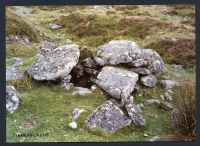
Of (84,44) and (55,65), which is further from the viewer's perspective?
(84,44)

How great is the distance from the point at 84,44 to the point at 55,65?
911 mm

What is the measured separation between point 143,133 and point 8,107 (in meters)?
2.93

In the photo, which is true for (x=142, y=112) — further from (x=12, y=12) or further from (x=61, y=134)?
(x=12, y=12)

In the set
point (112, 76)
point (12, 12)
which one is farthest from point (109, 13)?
point (12, 12)

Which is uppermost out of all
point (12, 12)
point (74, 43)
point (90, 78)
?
point (12, 12)

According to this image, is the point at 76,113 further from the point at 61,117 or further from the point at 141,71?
the point at 141,71

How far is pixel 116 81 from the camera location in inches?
402

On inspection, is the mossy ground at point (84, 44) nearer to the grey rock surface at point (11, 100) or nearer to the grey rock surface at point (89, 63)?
the grey rock surface at point (11, 100)

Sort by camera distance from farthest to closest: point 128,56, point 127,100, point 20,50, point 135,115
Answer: point 20,50, point 128,56, point 127,100, point 135,115

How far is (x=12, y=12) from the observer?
1035 centimetres

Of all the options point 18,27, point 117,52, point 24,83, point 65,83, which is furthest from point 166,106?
point 18,27

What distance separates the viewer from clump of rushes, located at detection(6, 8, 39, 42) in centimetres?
1041

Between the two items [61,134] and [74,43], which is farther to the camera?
[74,43]

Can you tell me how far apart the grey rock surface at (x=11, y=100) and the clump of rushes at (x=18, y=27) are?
52.2 inches
